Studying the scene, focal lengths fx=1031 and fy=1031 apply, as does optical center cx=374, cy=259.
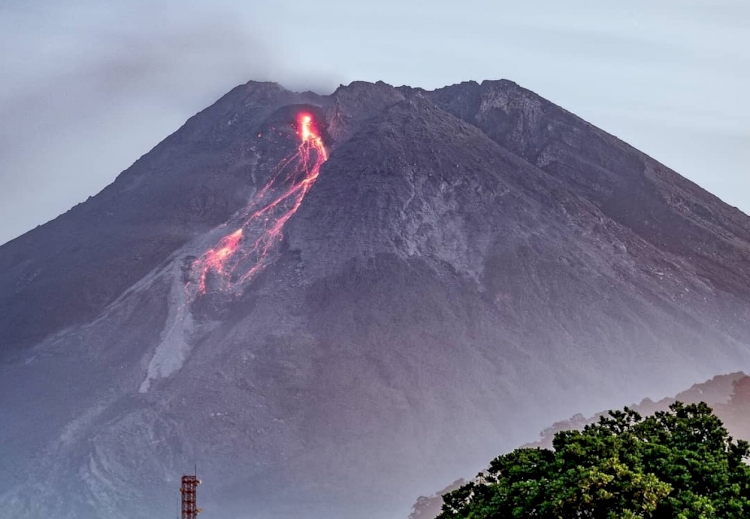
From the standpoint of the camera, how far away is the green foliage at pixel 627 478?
25.7 metres

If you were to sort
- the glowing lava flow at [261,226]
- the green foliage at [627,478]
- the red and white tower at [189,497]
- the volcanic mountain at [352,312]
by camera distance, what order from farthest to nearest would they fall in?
the glowing lava flow at [261,226], the volcanic mountain at [352,312], the red and white tower at [189,497], the green foliage at [627,478]

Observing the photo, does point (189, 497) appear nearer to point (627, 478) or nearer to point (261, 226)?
point (627, 478)

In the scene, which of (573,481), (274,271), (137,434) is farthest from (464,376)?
(573,481)

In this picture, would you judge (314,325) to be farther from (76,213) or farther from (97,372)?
(76,213)

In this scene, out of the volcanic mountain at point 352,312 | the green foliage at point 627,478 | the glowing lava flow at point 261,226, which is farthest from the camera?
the glowing lava flow at point 261,226

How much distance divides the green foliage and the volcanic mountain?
202 feet

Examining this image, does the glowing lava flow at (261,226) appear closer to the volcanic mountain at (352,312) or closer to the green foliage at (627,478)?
the volcanic mountain at (352,312)

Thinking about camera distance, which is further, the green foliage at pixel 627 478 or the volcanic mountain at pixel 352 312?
the volcanic mountain at pixel 352 312

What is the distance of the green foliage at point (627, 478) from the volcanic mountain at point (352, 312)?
61.5 metres

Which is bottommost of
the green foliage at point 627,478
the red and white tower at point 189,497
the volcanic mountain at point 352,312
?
the green foliage at point 627,478

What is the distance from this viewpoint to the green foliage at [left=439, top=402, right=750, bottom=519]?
25.7m

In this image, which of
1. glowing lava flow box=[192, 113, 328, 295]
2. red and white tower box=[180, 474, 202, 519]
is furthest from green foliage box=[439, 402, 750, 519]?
glowing lava flow box=[192, 113, 328, 295]

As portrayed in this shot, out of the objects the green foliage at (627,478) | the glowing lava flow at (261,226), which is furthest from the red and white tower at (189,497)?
the glowing lava flow at (261,226)

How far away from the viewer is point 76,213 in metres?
156
